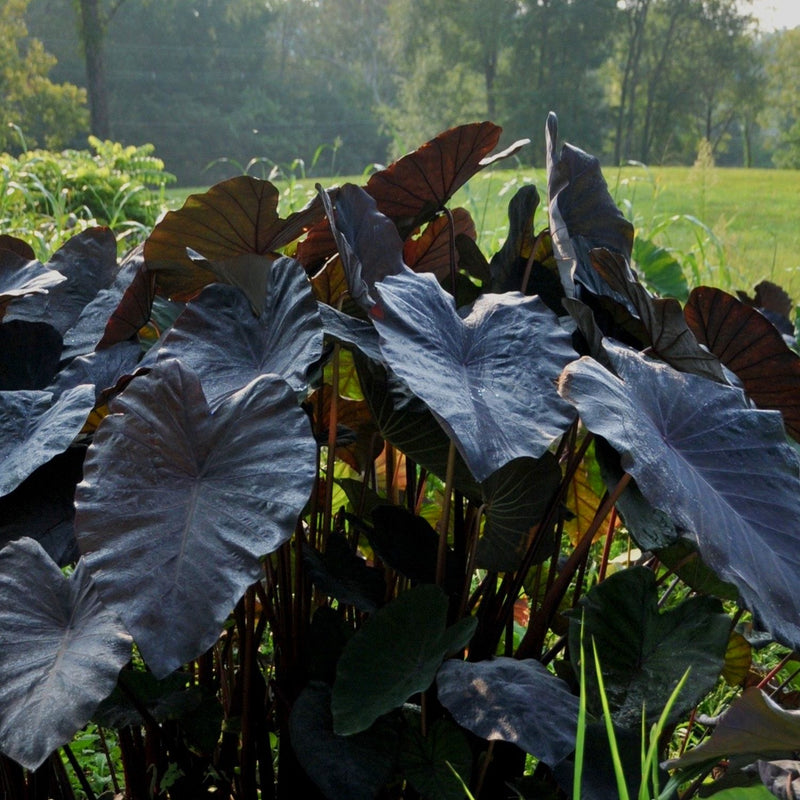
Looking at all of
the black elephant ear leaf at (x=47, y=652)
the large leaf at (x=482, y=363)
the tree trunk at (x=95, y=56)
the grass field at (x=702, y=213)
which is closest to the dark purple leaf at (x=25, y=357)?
the black elephant ear leaf at (x=47, y=652)

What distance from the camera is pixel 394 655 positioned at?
2.21ft

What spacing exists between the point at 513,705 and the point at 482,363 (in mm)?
247

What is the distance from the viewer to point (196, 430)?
0.60 meters

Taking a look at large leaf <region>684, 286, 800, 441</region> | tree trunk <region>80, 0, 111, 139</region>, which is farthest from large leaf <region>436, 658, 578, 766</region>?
tree trunk <region>80, 0, 111, 139</region>

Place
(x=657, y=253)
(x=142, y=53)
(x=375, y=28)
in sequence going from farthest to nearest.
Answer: (x=375, y=28) → (x=142, y=53) → (x=657, y=253)

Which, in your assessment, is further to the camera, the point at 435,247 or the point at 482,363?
the point at 435,247

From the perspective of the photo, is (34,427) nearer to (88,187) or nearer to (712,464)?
(712,464)

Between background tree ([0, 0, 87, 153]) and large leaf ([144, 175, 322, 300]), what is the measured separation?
56.2 feet

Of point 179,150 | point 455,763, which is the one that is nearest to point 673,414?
point 455,763

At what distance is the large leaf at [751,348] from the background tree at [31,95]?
17362 millimetres

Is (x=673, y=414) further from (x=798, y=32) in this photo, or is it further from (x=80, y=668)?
(x=798, y=32)

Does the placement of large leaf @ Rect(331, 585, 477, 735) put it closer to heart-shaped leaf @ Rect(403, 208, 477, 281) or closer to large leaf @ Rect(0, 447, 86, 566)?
large leaf @ Rect(0, 447, 86, 566)

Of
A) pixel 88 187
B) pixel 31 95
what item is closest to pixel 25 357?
pixel 88 187

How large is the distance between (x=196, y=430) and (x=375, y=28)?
30472mm
